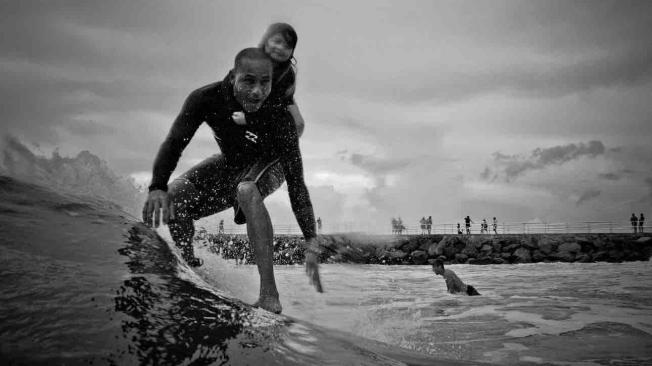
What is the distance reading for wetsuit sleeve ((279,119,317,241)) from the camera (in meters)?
3.30

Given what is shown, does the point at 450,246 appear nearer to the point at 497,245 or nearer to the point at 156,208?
the point at 497,245

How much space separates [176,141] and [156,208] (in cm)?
54

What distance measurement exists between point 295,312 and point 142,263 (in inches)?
129

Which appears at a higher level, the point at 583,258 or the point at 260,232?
the point at 260,232

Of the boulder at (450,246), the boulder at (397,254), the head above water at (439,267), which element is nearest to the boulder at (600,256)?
the boulder at (450,246)

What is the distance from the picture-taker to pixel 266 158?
342cm

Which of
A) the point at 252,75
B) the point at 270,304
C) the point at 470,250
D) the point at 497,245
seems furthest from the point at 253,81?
the point at 497,245

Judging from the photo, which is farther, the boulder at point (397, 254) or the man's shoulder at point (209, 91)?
the boulder at point (397, 254)

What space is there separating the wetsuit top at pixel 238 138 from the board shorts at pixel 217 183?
0.08 m

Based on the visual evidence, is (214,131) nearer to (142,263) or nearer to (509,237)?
(142,263)

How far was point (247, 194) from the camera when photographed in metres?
2.92

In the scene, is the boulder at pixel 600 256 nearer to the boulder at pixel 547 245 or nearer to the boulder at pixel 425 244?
the boulder at pixel 547 245

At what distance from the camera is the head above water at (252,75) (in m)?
2.92

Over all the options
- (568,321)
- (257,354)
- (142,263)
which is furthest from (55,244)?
(568,321)
